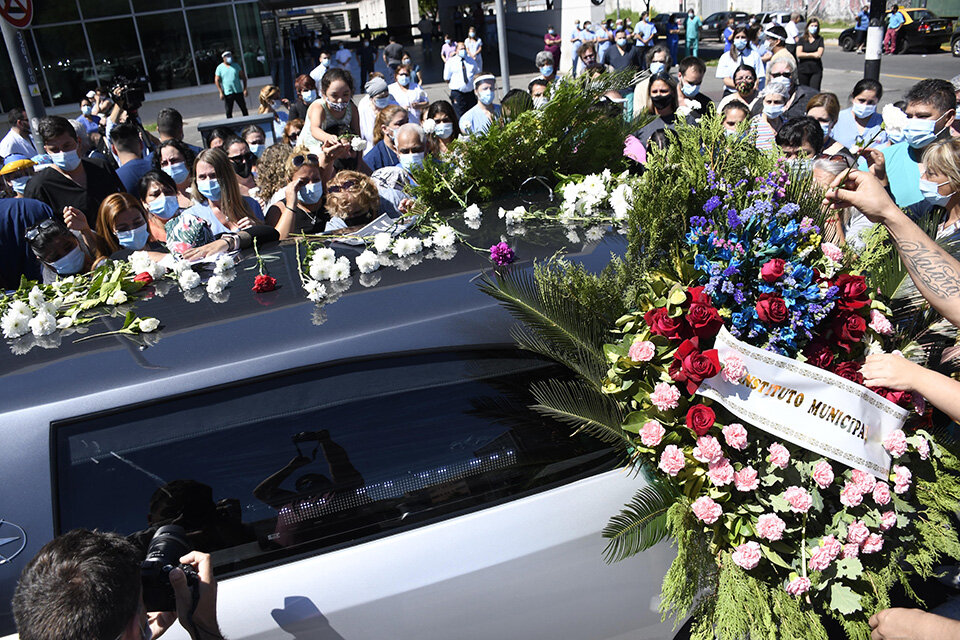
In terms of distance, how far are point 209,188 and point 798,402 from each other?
3.95 m

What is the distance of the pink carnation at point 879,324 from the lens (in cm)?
241


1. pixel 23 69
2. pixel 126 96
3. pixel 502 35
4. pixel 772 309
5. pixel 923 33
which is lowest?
pixel 923 33

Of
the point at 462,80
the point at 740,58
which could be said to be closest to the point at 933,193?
the point at 462,80

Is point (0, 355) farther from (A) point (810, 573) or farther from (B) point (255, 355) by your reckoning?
(A) point (810, 573)

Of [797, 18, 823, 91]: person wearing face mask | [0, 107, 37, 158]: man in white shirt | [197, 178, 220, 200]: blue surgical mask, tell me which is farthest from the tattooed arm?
[797, 18, 823, 91]: person wearing face mask

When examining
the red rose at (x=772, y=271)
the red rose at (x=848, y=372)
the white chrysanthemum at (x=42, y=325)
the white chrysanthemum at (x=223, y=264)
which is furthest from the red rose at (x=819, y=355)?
the white chrysanthemum at (x=42, y=325)

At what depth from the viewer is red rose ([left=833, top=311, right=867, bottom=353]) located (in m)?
2.35

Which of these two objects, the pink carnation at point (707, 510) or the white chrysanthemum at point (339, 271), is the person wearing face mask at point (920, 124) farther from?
the white chrysanthemum at point (339, 271)

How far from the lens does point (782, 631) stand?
2.22m

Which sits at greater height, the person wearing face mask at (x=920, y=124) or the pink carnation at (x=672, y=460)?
the person wearing face mask at (x=920, y=124)

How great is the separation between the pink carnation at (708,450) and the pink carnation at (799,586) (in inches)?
16.6

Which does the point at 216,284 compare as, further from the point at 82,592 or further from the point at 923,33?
the point at 923,33

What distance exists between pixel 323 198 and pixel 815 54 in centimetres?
1109

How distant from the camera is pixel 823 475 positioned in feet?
7.29
